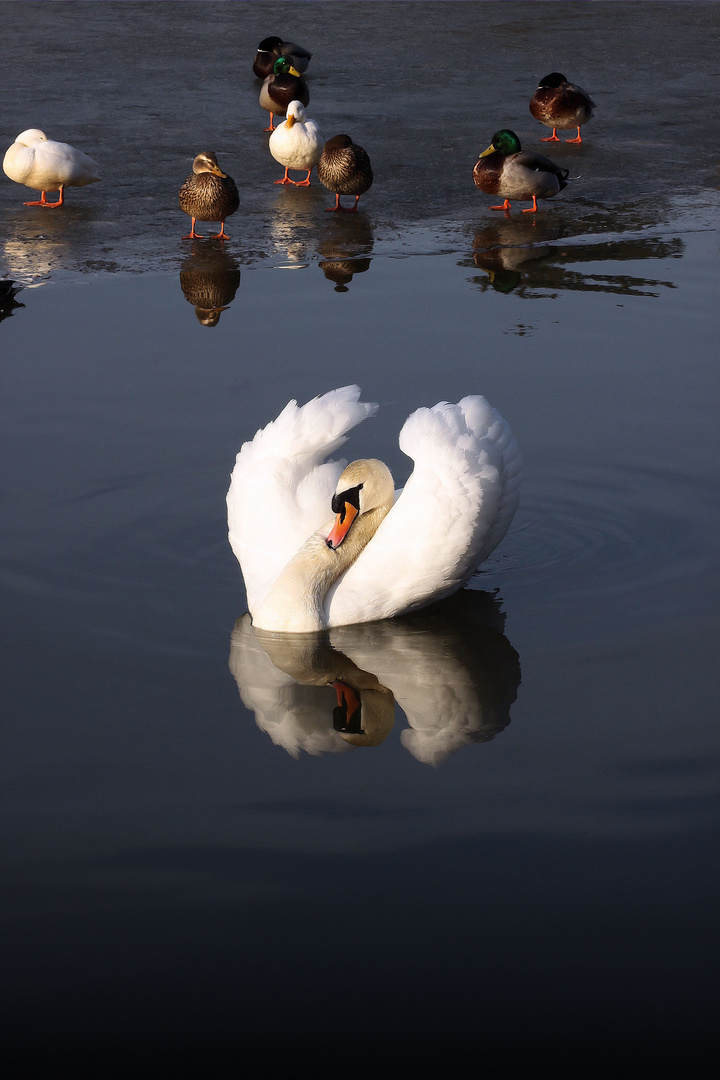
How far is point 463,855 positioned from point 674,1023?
777 mm

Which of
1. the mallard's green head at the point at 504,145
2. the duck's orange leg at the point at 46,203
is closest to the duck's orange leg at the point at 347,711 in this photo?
the mallard's green head at the point at 504,145

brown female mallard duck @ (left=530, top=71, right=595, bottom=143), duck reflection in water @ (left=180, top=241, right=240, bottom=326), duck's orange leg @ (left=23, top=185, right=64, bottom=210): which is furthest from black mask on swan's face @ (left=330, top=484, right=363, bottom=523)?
brown female mallard duck @ (left=530, top=71, right=595, bottom=143)

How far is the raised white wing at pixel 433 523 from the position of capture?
5086 mm

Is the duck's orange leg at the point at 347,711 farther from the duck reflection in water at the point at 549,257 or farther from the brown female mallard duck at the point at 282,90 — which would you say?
the brown female mallard duck at the point at 282,90

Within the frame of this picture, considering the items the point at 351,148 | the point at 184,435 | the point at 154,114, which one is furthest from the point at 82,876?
the point at 154,114

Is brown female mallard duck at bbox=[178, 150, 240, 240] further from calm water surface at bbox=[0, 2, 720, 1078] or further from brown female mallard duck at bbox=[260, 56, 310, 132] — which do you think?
brown female mallard duck at bbox=[260, 56, 310, 132]

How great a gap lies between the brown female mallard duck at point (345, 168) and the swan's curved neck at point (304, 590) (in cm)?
647

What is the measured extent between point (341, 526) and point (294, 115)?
26.2 ft

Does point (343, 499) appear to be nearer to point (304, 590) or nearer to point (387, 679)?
point (304, 590)

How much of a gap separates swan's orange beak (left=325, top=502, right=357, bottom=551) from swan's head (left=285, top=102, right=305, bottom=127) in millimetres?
7786

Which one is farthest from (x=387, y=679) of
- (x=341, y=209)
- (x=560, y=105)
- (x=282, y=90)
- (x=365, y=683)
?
A: (x=282, y=90)

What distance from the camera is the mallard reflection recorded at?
8.90 m

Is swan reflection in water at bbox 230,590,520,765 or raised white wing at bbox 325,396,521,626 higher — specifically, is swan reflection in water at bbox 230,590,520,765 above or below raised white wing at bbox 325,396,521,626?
below

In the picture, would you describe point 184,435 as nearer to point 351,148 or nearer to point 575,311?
point 575,311
